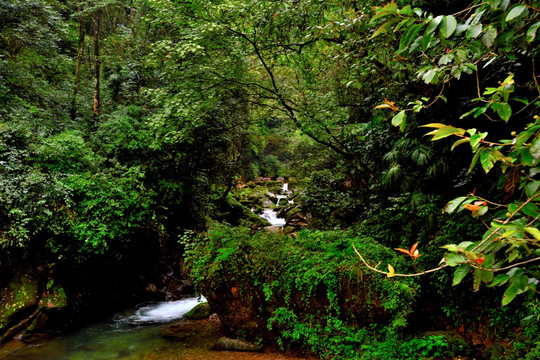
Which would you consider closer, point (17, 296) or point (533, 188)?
point (533, 188)

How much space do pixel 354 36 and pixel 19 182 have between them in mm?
7141

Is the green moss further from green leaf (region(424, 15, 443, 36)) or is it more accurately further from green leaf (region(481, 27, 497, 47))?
green leaf (region(481, 27, 497, 47))

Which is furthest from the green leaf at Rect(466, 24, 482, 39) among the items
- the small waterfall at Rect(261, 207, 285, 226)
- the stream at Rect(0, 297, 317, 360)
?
the small waterfall at Rect(261, 207, 285, 226)

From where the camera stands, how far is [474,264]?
3.44 ft

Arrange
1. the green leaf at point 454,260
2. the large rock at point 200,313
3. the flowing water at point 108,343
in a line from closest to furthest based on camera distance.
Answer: the green leaf at point 454,260
the flowing water at point 108,343
the large rock at point 200,313

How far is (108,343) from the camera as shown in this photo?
5.96m

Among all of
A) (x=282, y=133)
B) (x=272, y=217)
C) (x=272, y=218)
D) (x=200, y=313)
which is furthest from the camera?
(x=272, y=217)

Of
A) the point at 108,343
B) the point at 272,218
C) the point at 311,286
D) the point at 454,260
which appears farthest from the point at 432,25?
the point at 272,218

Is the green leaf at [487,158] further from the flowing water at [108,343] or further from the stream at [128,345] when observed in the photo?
the flowing water at [108,343]

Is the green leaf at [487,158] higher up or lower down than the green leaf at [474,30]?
lower down

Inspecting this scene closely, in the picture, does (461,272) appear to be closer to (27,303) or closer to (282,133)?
(282,133)

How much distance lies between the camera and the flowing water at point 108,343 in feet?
17.6

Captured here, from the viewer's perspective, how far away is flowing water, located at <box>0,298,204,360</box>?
17.6 ft

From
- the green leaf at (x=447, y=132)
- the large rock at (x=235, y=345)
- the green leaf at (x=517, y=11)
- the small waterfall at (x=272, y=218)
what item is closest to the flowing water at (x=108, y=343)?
the large rock at (x=235, y=345)
